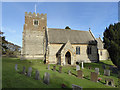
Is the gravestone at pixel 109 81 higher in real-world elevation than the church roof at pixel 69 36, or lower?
lower

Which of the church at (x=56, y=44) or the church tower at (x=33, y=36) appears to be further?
the church tower at (x=33, y=36)

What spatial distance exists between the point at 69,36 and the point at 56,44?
5.63 meters

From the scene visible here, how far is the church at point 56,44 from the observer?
21.3 m

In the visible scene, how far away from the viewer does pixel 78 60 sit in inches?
934

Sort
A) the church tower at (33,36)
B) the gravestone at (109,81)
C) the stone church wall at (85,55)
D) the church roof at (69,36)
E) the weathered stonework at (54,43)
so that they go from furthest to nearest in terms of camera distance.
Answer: the church tower at (33,36) < the stone church wall at (85,55) < the church roof at (69,36) < the weathered stonework at (54,43) < the gravestone at (109,81)

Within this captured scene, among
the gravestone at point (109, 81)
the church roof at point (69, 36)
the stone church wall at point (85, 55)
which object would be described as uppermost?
the church roof at point (69, 36)

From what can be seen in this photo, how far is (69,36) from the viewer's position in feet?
84.1

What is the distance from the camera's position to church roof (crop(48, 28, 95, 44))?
77.5 ft

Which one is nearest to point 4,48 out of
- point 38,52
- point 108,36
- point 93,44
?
point 38,52

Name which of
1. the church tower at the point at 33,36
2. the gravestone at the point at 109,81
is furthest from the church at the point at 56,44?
the gravestone at the point at 109,81

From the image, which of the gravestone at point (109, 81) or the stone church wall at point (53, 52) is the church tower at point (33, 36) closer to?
the stone church wall at point (53, 52)

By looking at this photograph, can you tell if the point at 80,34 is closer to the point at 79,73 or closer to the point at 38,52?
the point at 38,52

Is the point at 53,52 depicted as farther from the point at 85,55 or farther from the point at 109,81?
the point at 109,81

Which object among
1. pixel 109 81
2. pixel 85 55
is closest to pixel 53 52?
pixel 85 55
